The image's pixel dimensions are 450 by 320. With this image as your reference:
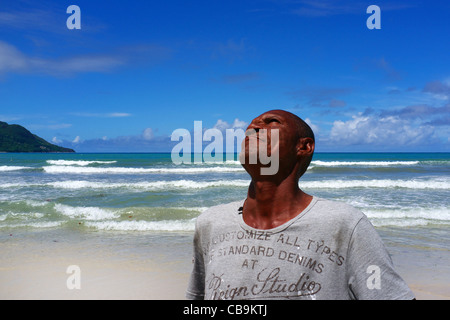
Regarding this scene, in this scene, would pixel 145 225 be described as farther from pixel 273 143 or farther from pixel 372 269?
pixel 372 269

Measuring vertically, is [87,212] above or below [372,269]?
below

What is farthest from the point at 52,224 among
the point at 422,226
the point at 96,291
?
the point at 422,226

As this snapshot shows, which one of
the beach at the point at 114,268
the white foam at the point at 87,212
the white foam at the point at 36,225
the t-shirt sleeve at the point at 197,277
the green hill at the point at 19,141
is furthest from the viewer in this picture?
the green hill at the point at 19,141

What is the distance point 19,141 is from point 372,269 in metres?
132

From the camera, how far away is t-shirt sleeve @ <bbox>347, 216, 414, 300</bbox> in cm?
123

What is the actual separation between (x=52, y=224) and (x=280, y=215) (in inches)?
391

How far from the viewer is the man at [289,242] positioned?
4.07ft

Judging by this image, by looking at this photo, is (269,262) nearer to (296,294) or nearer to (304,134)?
(296,294)

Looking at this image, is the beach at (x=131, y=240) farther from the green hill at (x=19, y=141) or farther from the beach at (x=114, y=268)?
the green hill at (x=19, y=141)

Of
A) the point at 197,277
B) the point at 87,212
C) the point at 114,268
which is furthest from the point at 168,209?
the point at 197,277

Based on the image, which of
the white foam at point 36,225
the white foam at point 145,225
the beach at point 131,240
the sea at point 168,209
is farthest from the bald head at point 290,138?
the white foam at point 36,225

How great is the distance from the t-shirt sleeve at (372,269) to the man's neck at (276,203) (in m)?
0.22

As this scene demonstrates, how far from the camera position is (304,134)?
136 centimetres

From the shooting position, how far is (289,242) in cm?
128
